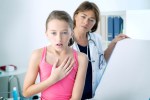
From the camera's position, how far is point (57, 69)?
2.82 feet

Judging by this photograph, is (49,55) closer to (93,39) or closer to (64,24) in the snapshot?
(64,24)

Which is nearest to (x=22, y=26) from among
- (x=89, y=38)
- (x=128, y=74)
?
(x=89, y=38)

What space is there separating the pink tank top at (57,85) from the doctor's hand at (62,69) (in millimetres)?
18

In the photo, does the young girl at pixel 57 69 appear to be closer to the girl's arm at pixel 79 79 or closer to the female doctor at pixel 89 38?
the girl's arm at pixel 79 79

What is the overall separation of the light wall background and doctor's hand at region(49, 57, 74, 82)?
1744 mm

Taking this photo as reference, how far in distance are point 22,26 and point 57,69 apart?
72.1 inches

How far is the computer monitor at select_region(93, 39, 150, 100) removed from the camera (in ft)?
3.26

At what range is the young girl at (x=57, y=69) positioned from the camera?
855 mm

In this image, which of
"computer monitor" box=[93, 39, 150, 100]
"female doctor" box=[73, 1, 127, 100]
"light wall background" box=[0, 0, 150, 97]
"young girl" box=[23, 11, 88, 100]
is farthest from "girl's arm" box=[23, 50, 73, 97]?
"light wall background" box=[0, 0, 150, 97]

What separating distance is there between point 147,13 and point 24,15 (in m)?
1.28

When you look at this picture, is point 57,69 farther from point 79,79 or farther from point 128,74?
point 128,74

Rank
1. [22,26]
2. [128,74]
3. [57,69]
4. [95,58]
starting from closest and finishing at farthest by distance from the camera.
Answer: [57,69] → [128,74] → [95,58] → [22,26]

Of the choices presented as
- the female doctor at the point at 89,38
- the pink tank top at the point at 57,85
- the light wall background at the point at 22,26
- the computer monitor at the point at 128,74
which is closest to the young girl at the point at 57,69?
the pink tank top at the point at 57,85

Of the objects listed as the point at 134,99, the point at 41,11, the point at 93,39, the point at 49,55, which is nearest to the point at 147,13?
the point at 93,39
